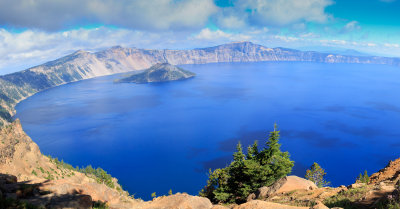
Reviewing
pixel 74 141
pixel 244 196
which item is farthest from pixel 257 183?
pixel 74 141

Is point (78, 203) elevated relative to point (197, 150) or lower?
elevated

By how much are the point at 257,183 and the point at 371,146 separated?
6380 inches

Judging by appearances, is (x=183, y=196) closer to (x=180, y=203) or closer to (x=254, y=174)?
(x=180, y=203)

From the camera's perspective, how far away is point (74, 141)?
193250mm

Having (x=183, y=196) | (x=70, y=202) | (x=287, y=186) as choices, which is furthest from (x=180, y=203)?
(x=287, y=186)

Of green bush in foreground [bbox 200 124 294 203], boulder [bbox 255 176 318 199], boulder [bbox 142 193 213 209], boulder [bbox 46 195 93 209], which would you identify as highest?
boulder [bbox 46 195 93 209]

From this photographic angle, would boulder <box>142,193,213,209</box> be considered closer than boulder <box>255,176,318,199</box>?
Yes

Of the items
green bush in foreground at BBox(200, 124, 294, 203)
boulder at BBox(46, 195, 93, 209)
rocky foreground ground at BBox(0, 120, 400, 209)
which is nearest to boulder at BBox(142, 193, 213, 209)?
rocky foreground ground at BBox(0, 120, 400, 209)

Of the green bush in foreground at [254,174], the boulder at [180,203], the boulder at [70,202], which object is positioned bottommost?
the green bush in foreground at [254,174]

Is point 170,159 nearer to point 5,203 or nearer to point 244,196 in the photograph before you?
point 244,196

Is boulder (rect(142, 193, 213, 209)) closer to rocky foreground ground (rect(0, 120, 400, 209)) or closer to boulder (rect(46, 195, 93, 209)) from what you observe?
rocky foreground ground (rect(0, 120, 400, 209))

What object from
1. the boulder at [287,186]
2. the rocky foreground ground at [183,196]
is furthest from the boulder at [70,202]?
the boulder at [287,186]

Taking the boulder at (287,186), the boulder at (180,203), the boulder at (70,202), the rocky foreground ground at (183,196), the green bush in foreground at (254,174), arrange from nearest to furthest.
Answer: the boulder at (70,202) → the rocky foreground ground at (183,196) → the boulder at (180,203) → the boulder at (287,186) → the green bush in foreground at (254,174)

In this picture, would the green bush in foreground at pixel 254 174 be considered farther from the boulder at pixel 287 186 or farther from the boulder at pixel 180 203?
the boulder at pixel 180 203
